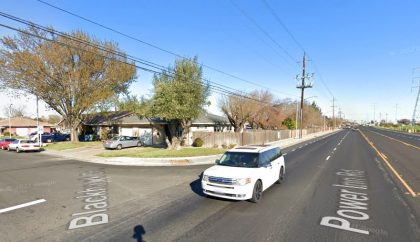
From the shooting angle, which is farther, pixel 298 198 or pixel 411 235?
pixel 298 198

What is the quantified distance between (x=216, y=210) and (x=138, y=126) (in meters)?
29.9

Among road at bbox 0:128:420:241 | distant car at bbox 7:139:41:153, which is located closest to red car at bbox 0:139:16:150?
distant car at bbox 7:139:41:153

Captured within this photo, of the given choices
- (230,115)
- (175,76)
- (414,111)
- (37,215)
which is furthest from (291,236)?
(414,111)

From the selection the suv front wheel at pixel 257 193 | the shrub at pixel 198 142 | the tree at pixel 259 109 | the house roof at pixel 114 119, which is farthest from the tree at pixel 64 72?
the suv front wheel at pixel 257 193

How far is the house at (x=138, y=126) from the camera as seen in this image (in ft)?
108

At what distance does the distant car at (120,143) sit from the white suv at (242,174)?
2154cm

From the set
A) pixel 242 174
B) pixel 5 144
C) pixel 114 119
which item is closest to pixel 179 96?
pixel 242 174

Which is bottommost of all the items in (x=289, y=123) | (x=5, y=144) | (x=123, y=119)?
(x=5, y=144)

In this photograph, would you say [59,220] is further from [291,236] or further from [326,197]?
[326,197]

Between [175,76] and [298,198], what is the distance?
714 inches

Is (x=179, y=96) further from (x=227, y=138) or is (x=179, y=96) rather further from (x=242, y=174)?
(x=242, y=174)

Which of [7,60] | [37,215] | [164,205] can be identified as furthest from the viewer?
[7,60]

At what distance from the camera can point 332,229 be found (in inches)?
261

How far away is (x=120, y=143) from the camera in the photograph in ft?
98.8
